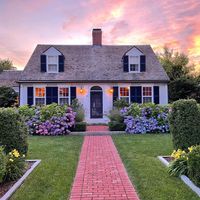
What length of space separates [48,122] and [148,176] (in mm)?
9214

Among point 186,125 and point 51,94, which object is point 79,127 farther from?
point 186,125

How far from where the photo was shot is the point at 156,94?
21.6m

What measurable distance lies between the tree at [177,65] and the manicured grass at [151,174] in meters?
24.7

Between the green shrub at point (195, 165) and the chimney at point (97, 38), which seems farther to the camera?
the chimney at point (97, 38)

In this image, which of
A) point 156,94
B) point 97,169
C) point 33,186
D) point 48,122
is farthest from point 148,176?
point 156,94

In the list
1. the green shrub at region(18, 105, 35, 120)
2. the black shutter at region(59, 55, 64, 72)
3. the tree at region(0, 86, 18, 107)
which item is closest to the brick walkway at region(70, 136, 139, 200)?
the green shrub at region(18, 105, 35, 120)

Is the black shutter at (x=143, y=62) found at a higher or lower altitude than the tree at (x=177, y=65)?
lower

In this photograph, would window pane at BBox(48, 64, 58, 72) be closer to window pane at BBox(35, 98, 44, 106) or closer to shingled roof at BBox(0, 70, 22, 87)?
window pane at BBox(35, 98, 44, 106)

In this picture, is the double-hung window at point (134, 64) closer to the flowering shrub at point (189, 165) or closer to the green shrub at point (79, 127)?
the green shrub at point (79, 127)

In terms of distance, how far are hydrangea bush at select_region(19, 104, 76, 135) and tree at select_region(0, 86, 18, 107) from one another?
33.4 ft

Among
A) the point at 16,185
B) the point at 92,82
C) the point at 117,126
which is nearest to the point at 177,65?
the point at 92,82

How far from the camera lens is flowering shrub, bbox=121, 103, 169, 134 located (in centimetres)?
1551

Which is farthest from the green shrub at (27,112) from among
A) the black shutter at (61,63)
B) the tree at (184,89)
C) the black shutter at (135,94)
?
the tree at (184,89)

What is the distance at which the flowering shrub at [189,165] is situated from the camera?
5738mm
